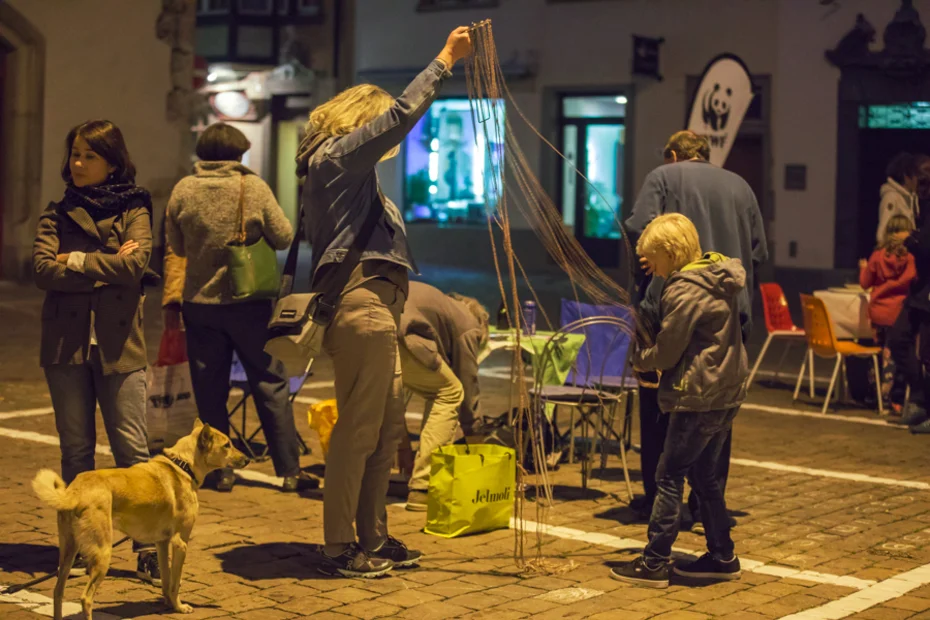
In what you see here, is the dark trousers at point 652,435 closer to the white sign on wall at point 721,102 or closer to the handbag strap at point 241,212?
the handbag strap at point 241,212

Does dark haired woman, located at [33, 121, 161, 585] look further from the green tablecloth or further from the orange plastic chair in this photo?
the orange plastic chair

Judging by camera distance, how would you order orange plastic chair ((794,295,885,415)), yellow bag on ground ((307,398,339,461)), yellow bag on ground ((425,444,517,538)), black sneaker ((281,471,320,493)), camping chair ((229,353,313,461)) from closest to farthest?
1. yellow bag on ground ((425,444,517,538))
2. black sneaker ((281,471,320,493))
3. yellow bag on ground ((307,398,339,461))
4. camping chair ((229,353,313,461))
5. orange plastic chair ((794,295,885,415))

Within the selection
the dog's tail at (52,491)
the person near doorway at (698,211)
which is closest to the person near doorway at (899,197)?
the person near doorway at (698,211)

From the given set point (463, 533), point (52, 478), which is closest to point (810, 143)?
point (463, 533)

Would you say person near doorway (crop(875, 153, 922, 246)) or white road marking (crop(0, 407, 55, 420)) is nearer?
white road marking (crop(0, 407, 55, 420))

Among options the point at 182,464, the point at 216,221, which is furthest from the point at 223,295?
the point at 182,464

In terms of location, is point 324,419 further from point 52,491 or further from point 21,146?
point 21,146

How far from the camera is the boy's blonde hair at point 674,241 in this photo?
20.6 ft

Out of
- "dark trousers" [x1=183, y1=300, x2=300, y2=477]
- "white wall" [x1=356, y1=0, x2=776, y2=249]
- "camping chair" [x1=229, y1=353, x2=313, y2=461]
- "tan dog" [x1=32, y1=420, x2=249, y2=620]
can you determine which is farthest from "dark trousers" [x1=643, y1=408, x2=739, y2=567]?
"white wall" [x1=356, y1=0, x2=776, y2=249]

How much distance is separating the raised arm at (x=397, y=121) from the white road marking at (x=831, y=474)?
4027mm

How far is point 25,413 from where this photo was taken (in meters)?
10.2

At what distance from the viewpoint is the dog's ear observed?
5.93 m

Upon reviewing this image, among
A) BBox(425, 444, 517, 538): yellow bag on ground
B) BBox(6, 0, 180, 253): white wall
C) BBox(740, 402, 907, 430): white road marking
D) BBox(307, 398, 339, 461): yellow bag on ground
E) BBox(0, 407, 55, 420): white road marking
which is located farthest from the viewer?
BBox(6, 0, 180, 253): white wall

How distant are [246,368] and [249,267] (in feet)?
2.01
